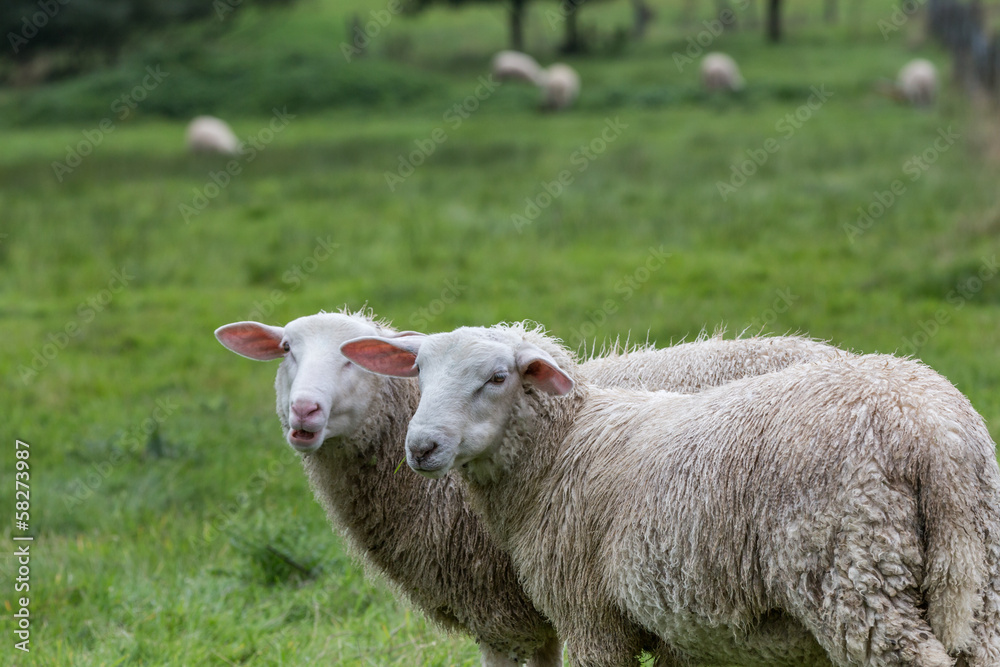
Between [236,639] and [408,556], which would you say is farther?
[236,639]

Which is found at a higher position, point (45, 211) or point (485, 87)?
point (45, 211)

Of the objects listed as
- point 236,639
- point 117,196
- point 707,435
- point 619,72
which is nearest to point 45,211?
point 117,196

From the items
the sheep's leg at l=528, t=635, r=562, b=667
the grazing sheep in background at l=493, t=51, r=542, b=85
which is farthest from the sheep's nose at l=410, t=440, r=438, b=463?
the grazing sheep in background at l=493, t=51, r=542, b=85

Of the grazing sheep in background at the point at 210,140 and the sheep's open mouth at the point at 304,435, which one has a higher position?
the sheep's open mouth at the point at 304,435

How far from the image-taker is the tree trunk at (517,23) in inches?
1336

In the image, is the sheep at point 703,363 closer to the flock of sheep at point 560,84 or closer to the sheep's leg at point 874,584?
the sheep's leg at point 874,584

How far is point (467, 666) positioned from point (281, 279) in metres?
7.04

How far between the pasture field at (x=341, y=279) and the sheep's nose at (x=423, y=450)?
1.41m

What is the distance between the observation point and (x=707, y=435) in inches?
121

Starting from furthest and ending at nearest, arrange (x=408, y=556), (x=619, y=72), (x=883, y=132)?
1. (x=619, y=72)
2. (x=883, y=132)
3. (x=408, y=556)

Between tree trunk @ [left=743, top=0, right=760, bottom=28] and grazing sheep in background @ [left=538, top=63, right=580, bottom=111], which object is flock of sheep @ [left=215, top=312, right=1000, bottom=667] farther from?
tree trunk @ [left=743, top=0, right=760, bottom=28]

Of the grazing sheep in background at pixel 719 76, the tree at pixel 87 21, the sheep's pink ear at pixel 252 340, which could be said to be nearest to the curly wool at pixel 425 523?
the sheep's pink ear at pixel 252 340

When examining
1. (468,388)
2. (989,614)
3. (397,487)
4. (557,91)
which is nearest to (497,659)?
(397,487)

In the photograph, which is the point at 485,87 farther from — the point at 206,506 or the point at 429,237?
the point at 206,506
